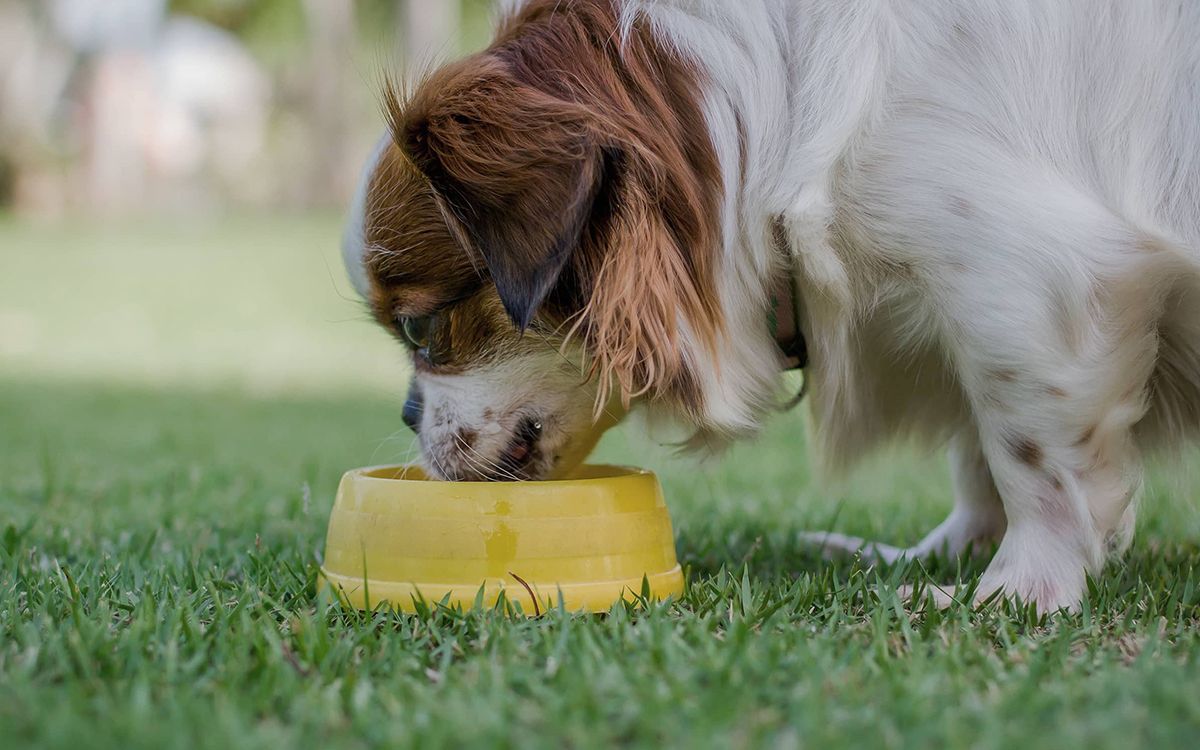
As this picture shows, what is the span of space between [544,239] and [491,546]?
24.1 inches

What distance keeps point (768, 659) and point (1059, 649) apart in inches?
20.4

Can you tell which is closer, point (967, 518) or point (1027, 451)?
point (1027, 451)

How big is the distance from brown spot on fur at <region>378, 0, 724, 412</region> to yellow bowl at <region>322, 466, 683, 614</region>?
12.0 inches

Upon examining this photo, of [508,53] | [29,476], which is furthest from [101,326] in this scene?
[508,53]

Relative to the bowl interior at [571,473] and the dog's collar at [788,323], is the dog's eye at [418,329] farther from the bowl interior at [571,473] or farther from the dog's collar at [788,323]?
the dog's collar at [788,323]

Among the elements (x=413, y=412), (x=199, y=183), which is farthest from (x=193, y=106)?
(x=413, y=412)

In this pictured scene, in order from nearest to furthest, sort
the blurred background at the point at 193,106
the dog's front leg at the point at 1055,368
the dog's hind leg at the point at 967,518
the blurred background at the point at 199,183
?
the dog's front leg at the point at 1055,368, the dog's hind leg at the point at 967,518, the blurred background at the point at 199,183, the blurred background at the point at 193,106

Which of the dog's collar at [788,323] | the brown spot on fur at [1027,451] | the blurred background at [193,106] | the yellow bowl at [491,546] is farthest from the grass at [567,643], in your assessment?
the blurred background at [193,106]

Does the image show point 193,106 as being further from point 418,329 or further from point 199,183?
point 418,329

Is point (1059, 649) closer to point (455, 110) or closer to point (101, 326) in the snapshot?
point (455, 110)

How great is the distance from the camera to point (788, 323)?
2.81 meters

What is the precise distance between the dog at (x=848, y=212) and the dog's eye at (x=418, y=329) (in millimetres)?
14

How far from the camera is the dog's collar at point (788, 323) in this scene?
107 inches

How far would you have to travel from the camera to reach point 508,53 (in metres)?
2.66
